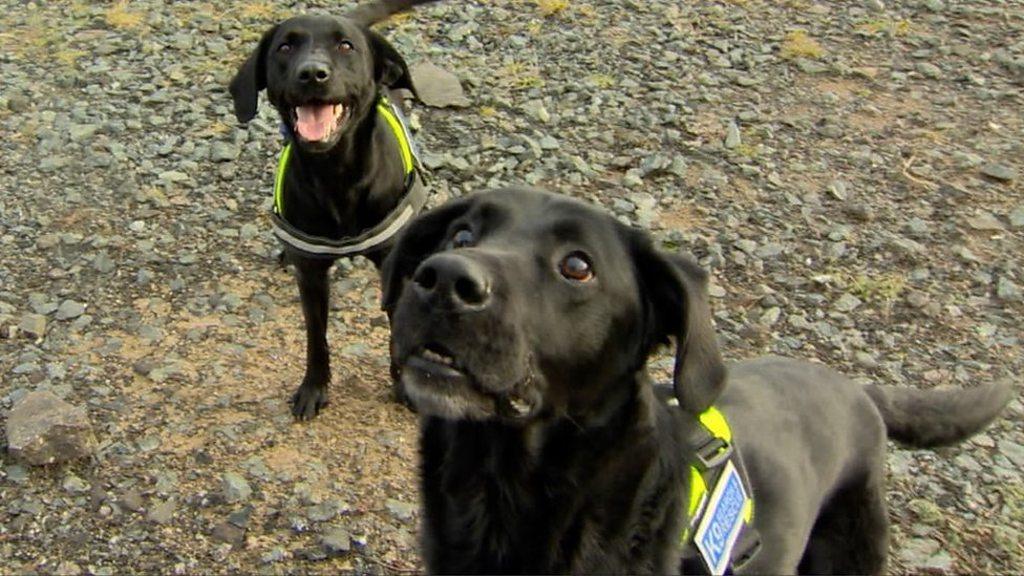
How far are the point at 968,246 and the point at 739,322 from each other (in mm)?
1561

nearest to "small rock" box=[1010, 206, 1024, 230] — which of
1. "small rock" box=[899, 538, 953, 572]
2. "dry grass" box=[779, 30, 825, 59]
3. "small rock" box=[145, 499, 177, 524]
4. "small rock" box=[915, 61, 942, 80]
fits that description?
"small rock" box=[915, 61, 942, 80]

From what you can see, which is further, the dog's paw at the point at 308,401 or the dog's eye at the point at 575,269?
the dog's paw at the point at 308,401

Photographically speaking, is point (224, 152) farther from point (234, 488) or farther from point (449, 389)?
point (449, 389)

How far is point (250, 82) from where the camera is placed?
4.69 m

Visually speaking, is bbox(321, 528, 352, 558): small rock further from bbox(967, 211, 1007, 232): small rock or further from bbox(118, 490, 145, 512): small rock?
bbox(967, 211, 1007, 232): small rock

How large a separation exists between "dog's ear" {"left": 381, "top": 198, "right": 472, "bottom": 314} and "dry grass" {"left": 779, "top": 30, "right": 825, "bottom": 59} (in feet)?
19.0

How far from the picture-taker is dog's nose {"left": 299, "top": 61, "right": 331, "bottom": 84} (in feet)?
14.0

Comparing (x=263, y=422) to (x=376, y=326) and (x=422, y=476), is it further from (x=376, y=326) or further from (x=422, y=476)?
(x=422, y=476)

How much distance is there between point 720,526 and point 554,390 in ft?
1.90

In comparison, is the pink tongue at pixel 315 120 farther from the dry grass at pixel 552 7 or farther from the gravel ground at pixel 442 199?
the dry grass at pixel 552 7

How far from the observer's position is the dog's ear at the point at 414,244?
9.27 ft

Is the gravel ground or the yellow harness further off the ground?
the yellow harness

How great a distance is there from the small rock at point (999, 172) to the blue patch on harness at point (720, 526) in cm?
466

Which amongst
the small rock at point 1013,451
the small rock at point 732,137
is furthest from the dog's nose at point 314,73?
the small rock at point 732,137
